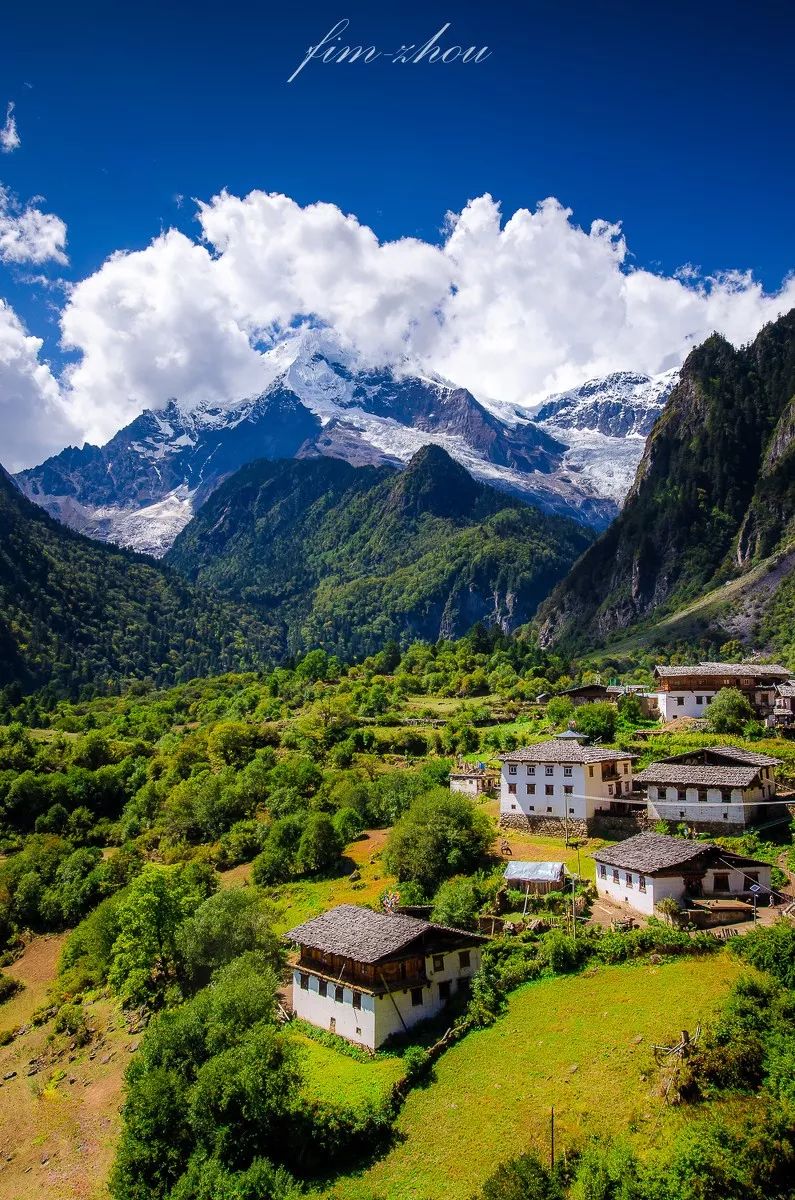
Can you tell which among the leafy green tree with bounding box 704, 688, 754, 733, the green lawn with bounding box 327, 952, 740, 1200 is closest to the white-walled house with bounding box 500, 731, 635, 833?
the leafy green tree with bounding box 704, 688, 754, 733

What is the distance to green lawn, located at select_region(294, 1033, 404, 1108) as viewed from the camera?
36719 millimetres

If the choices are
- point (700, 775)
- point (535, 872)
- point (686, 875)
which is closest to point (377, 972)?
point (535, 872)

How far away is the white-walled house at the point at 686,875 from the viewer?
46.6 m

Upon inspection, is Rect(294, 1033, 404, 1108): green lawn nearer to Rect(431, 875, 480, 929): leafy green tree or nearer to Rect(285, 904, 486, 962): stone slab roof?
Rect(285, 904, 486, 962): stone slab roof

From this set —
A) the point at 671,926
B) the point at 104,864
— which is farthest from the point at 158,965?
the point at 671,926

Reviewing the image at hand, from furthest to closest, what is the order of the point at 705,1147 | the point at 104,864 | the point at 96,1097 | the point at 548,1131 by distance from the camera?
the point at 104,864
the point at 96,1097
the point at 548,1131
the point at 705,1147

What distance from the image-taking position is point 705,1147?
91.7 feet

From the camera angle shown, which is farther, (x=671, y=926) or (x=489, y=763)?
(x=489, y=763)

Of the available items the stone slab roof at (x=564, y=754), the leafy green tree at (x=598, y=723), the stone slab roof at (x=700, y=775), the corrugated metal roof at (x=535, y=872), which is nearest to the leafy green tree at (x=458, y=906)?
the corrugated metal roof at (x=535, y=872)

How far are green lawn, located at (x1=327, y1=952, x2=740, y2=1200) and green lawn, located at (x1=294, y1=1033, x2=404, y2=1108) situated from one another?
5.43 ft

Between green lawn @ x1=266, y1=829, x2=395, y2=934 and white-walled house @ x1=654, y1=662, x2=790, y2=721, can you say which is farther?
white-walled house @ x1=654, y1=662, x2=790, y2=721

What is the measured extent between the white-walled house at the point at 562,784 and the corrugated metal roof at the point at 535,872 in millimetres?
12831

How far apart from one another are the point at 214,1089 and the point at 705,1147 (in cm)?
1954

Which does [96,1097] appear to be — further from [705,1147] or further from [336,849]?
[705,1147]
